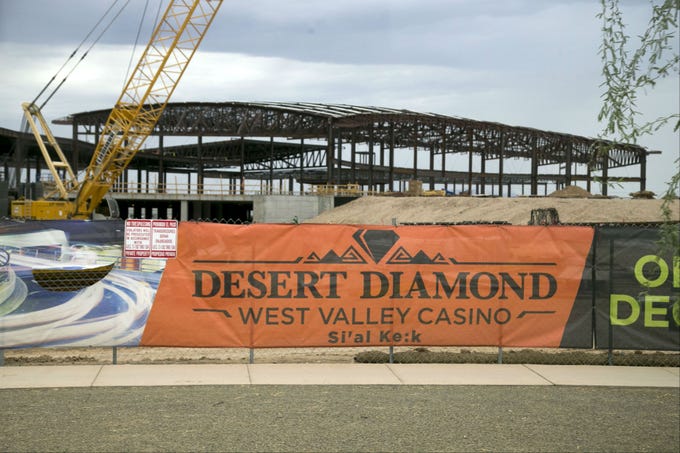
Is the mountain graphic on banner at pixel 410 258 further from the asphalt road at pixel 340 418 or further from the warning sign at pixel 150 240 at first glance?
the warning sign at pixel 150 240

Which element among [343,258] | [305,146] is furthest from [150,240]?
[305,146]

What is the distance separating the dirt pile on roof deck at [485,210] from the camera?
51.6 meters

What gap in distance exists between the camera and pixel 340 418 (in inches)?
346

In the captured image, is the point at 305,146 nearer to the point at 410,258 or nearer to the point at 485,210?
the point at 485,210

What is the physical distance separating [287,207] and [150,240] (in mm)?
59928

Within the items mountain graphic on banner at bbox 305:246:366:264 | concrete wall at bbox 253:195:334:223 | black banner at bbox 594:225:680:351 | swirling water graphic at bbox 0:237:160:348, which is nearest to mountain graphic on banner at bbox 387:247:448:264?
mountain graphic on banner at bbox 305:246:366:264

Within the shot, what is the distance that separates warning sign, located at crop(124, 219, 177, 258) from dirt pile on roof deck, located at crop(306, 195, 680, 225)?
123ft

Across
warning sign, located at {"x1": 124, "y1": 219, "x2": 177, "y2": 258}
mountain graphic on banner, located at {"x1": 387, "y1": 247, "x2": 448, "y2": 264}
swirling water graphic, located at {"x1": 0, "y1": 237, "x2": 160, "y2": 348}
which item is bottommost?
swirling water graphic, located at {"x1": 0, "y1": 237, "x2": 160, "y2": 348}

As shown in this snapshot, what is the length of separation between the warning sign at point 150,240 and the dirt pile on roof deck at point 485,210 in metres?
37.4

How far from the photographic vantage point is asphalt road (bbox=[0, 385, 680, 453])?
7.80 meters

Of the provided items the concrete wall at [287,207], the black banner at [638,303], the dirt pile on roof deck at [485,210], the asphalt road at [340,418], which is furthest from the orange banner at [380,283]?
the concrete wall at [287,207]

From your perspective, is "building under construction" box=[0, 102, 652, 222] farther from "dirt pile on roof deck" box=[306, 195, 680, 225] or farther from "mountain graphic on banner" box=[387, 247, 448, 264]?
"mountain graphic on banner" box=[387, 247, 448, 264]

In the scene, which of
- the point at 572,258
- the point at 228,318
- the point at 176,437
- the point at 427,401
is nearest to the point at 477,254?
the point at 572,258

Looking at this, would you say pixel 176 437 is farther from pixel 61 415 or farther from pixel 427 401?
pixel 427 401
